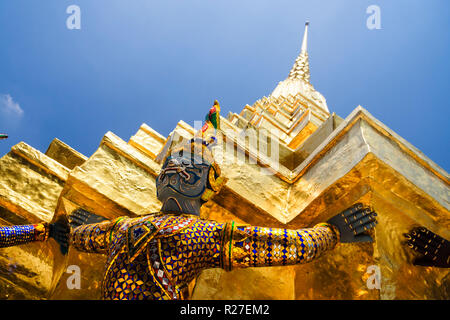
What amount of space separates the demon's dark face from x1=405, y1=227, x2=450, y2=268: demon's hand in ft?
5.31

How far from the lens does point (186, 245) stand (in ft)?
7.38

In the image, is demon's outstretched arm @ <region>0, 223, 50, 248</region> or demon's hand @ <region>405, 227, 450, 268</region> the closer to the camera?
demon's hand @ <region>405, 227, 450, 268</region>

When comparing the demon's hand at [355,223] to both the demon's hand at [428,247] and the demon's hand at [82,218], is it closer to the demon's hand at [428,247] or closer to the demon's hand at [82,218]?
the demon's hand at [428,247]

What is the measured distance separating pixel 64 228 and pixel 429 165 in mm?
3203

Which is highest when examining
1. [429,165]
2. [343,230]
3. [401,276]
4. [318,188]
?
[429,165]

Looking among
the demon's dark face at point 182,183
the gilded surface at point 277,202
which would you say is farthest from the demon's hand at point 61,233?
the demon's dark face at point 182,183

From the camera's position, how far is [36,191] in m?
3.94

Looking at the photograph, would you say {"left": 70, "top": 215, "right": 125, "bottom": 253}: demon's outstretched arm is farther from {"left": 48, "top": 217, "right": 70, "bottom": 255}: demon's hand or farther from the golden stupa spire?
the golden stupa spire

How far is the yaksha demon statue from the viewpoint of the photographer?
212 centimetres

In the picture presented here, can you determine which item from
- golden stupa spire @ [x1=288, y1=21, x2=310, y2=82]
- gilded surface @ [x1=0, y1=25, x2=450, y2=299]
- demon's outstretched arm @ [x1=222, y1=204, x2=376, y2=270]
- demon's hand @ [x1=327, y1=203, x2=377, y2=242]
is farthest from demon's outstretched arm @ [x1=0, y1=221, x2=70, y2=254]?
golden stupa spire @ [x1=288, y1=21, x2=310, y2=82]
